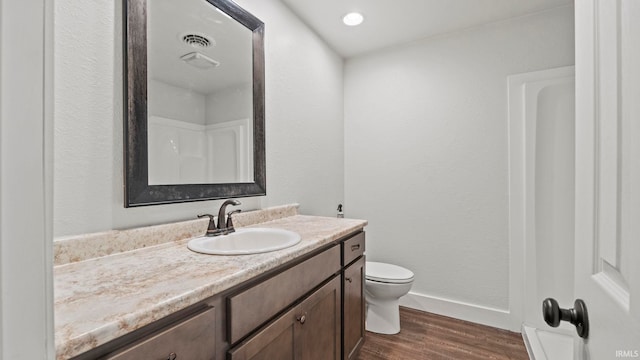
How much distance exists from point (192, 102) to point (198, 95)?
Answer: 6 centimetres

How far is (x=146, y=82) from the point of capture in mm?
1160

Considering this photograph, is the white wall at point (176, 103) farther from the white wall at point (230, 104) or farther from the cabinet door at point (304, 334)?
the cabinet door at point (304, 334)

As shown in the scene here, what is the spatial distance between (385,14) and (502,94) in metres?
1.13

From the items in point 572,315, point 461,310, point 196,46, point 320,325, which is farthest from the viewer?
point 461,310

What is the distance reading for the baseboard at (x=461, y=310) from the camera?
2.19 meters

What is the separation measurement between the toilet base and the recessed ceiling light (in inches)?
87.0

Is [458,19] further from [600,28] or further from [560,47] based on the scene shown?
[600,28]

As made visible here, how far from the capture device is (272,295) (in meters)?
0.99

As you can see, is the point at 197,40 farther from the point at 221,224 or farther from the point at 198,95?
the point at 221,224

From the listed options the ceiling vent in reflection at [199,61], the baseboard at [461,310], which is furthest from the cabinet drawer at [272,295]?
the baseboard at [461,310]

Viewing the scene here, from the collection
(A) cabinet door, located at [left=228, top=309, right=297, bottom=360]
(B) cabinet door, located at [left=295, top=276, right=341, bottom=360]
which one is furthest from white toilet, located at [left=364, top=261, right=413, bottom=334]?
(A) cabinet door, located at [left=228, top=309, right=297, bottom=360]

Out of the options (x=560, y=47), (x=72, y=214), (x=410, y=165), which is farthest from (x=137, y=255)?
(x=560, y=47)

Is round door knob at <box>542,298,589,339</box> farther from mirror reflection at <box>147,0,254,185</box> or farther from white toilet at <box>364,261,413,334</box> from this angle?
white toilet at <box>364,261,413,334</box>

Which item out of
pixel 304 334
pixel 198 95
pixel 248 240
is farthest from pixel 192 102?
pixel 304 334
